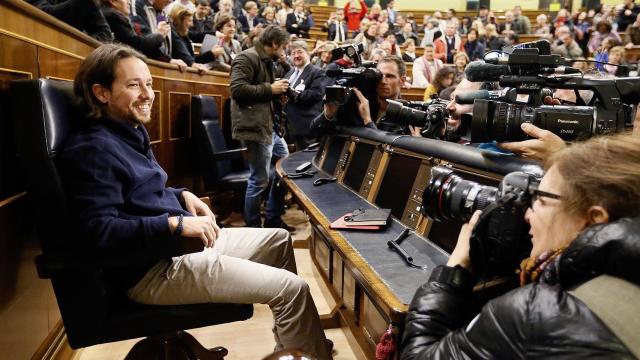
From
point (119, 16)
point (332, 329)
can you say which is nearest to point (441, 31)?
point (119, 16)

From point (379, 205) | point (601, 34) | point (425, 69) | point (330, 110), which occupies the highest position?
point (601, 34)

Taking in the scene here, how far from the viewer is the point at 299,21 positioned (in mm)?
9656

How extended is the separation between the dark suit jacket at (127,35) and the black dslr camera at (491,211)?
8.35ft

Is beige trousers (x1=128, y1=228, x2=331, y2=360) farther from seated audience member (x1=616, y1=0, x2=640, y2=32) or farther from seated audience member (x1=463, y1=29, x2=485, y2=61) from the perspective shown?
seated audience member (x1=616, y1=0, x2=640, y2=32)

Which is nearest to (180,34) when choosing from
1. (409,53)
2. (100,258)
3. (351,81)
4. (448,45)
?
(351,81)

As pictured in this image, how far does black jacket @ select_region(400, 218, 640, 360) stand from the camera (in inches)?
22.9

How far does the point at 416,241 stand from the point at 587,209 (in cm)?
75

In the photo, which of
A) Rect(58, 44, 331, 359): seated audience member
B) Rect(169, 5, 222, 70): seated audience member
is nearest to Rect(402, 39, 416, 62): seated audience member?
Rect(169, 5, 222, 70): seated audience member

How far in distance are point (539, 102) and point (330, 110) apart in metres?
1.44

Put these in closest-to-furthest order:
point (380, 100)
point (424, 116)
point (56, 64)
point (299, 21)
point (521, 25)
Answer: point (56, 64)
point (424, 116)
point (380, 100)
point (299, 21)
point (521, 25)

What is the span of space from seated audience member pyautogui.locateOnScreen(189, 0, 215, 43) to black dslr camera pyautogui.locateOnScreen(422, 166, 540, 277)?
5.25m

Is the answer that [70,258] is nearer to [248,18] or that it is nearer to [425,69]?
[425,69]

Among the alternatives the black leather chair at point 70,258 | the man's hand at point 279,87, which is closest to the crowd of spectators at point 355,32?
the man's hand at point 279,87

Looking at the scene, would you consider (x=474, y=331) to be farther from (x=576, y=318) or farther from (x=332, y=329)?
(x=332, y=329)
